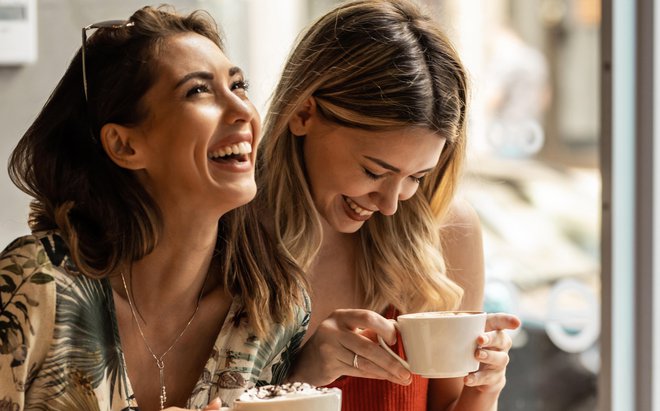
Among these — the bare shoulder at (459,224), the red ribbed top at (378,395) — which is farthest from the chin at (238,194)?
the bare shoulder at (459,224)

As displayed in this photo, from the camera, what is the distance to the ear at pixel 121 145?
4.36ft

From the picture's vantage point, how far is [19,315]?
1265mm

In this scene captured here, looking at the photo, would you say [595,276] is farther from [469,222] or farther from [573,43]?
[469,222]

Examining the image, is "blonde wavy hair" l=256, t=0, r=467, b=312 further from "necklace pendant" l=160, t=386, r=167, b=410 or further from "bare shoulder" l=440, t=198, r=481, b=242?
"necklace pendant" l=160, t=386, r=167, b=410

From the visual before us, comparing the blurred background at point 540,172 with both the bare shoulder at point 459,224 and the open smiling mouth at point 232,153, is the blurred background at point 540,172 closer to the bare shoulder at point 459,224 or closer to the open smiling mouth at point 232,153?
the bare shoulder at point 459,224

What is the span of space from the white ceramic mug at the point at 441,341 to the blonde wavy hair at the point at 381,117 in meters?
0.32

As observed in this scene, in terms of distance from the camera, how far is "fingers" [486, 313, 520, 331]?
53.6 inches

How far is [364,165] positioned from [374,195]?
6cm

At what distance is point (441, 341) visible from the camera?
1267 mm

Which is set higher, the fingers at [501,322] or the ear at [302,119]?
the ear at [302,119]

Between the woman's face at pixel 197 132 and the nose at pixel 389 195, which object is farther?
the nose at pixel 389 195

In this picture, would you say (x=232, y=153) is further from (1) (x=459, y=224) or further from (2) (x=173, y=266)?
(1) (x=459, y=224)

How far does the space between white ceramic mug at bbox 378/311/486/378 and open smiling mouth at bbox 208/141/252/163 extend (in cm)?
30

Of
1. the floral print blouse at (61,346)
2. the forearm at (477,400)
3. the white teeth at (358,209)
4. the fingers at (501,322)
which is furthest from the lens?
the white teeth at (358,209)
